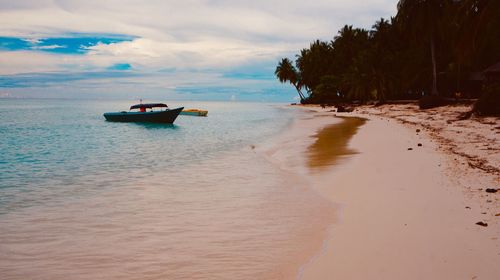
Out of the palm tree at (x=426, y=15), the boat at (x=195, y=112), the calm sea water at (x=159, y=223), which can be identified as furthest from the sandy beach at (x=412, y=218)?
the boat at (x=195, y=112)

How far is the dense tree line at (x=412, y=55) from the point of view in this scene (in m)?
39.5

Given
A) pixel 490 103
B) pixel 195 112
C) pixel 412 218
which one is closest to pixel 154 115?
pixel 195 112

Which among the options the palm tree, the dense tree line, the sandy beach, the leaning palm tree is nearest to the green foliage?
the dense tree line

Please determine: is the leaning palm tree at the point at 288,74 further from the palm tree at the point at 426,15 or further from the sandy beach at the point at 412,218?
the sandy beach at the point at 412,218

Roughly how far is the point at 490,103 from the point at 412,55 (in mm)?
31648

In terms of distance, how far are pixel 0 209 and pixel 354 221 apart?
26.9 ft

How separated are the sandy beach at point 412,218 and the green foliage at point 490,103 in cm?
1262

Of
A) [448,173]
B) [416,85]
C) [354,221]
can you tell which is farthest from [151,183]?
[416,85]

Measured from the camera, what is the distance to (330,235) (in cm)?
613

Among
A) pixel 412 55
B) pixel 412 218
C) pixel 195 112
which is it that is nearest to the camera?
pixel 412 218

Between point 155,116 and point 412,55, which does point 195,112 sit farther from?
point 412,55

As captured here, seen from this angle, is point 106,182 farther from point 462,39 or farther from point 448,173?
point 462,39

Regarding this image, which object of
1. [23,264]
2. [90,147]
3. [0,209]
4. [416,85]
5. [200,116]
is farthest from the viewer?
[200,116]

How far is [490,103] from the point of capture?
23547 millimetres
